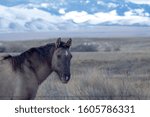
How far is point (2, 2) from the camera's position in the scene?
51.6ft

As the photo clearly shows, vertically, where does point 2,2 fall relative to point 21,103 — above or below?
above

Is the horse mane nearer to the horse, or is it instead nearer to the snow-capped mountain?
the horse

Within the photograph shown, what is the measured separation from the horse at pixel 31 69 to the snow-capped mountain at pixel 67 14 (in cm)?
585

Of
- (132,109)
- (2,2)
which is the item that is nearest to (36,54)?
(132,109)

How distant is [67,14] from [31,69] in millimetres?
6591

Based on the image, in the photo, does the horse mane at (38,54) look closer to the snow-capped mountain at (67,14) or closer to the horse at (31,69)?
the horse at (31,69)

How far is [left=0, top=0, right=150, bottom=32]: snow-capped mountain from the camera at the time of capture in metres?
16.0

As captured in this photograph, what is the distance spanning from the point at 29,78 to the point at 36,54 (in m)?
0.52

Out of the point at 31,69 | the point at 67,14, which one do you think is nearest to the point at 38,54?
the point at 31,69

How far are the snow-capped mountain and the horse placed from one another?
19.2 ft

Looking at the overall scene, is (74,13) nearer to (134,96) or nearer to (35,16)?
(35,16)

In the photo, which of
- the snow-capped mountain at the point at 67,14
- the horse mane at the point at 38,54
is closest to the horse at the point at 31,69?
the horse mane at the point at 38,54

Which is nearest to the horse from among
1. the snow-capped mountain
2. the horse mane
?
the horse mane

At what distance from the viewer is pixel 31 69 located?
10008 millimetres
